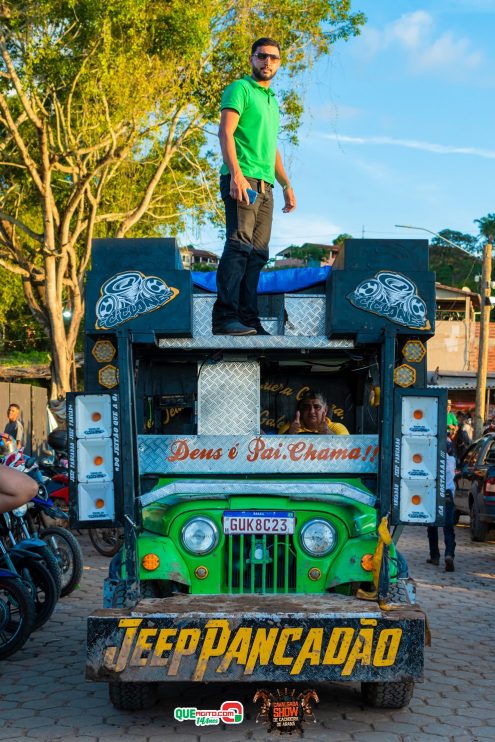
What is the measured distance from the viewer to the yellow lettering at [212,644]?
198 inches

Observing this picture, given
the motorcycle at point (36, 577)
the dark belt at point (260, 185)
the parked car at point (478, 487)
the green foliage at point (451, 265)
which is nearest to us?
the dark belt at point (260, 185)

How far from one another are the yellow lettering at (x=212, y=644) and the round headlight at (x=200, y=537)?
76 centimetres

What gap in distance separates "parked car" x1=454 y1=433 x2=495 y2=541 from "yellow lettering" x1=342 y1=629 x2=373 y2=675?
946cm

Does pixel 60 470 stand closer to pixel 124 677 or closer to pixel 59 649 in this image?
pixel 59 649

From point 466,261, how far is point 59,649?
6595 centimetres

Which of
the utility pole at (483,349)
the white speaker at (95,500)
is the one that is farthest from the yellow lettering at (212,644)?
the utility pole at (483,349)

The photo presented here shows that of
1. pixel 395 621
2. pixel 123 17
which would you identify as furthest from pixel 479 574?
pixel 123 17

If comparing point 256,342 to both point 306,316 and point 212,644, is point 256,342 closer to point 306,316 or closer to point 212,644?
point 306,316

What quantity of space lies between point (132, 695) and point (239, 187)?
319cm

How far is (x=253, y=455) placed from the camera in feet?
19.8

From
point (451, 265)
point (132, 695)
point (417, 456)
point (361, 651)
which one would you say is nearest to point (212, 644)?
point (361, 651)

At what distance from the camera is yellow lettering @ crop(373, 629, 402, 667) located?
5.09m

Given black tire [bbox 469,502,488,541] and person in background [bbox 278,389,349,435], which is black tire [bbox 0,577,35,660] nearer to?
person in background [bbox 278,389,349,435]

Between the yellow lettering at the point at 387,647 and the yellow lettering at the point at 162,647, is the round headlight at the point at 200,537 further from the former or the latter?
the yellow lettering at the point at 387,647
